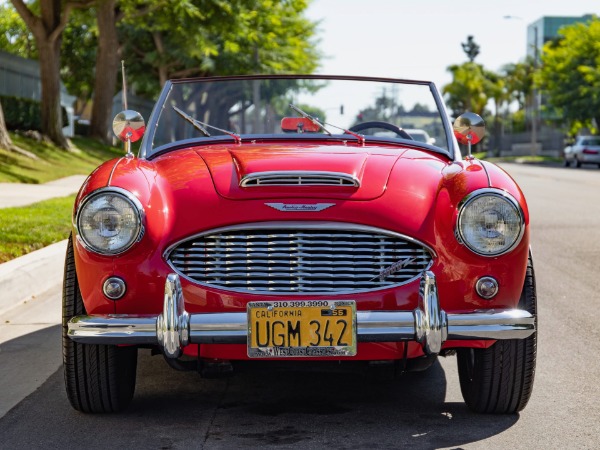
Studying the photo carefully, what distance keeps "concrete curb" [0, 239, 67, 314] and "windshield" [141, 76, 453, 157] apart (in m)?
2.38

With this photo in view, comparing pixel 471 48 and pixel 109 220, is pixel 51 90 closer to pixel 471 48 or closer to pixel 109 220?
pixel 109 220

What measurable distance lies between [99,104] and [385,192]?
31.0 m

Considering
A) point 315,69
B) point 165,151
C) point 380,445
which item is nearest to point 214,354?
point 380,445

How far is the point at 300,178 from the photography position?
4625mm

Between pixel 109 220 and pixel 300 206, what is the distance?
79 centimetres

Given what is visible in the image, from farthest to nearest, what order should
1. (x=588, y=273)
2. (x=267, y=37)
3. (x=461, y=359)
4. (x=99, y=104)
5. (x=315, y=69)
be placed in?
(x=315, y=69), (x=267, y=37), (x=99, y=104), (x=588, y=273), (x=461, y=359)

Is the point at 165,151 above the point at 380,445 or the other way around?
above

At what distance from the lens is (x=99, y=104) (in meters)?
34.6

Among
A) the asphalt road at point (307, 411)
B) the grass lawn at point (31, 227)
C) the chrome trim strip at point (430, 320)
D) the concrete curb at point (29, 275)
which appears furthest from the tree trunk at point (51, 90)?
the chrome trim strip at point (430, 320)

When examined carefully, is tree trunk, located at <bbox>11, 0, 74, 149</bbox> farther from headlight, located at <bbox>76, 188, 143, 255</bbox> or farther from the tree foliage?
headlight, located at <bbox>76, 188, 143, 255</bbox>

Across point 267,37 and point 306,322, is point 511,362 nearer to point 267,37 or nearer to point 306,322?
point 306,322

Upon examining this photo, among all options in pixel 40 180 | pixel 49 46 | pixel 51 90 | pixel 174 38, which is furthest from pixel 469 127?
pixel 174 38

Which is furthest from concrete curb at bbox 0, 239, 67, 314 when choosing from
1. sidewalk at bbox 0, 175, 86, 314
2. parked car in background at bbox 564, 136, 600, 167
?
parked car in background at bbox 564, 136, 600, 167

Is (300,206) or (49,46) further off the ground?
(49,46)
